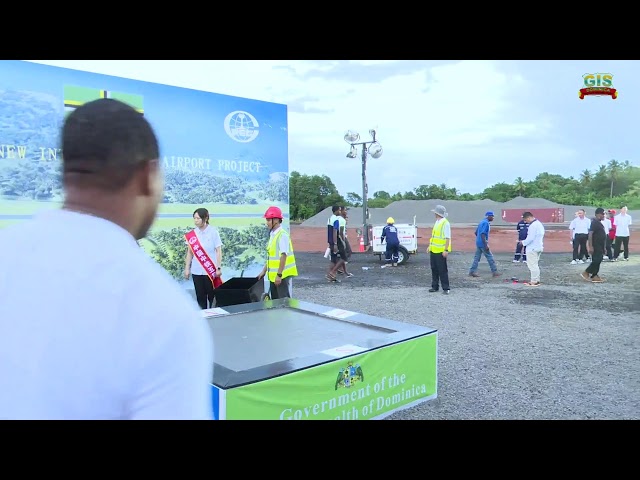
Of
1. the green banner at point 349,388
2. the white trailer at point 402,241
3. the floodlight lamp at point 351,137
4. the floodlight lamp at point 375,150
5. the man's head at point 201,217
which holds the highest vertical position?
the floodlight lamp at point 351,137

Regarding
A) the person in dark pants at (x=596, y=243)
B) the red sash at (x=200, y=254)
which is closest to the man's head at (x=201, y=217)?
the red sash at (x=200, y=254)

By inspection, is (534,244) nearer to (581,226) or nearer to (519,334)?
(519,334)

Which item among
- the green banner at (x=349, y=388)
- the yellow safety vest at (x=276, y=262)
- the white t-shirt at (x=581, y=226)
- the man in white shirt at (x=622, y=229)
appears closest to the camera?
the green banner at (x=349, y=388)

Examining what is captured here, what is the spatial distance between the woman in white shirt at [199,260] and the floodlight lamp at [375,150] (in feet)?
34.7

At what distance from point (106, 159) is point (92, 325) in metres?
0.30

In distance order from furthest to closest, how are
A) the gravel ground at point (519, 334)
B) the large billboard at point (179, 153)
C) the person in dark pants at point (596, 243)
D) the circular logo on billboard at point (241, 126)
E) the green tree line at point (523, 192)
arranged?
the green tree line at point (523, 192), the person in dark pants at point (596, 243), the circular logo on billboard at point (241, 126), the large billboard at point (179, 153), the gravel ground at point (519, 334)

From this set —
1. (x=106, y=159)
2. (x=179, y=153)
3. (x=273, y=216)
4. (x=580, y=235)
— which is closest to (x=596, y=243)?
(x=580, y=235)

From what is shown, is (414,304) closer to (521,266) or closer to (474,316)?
(474,316)

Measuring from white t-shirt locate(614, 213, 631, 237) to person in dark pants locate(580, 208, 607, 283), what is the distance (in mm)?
4149

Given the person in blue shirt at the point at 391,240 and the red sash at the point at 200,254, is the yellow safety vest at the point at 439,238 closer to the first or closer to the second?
the person in blue shirt at the point at 391,240

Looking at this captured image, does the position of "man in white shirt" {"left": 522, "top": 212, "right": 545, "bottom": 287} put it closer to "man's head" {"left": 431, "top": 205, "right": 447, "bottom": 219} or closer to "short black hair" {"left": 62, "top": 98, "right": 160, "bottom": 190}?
"man's head" {"left": 431, "top": 205, "right": 447, "bottom": 219}

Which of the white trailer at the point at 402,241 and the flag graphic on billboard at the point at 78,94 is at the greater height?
the flag graphic on billboard at the point at 78,94

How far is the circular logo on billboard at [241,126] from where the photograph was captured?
21.4 ft

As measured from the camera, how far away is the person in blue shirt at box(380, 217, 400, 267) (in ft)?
44.2
